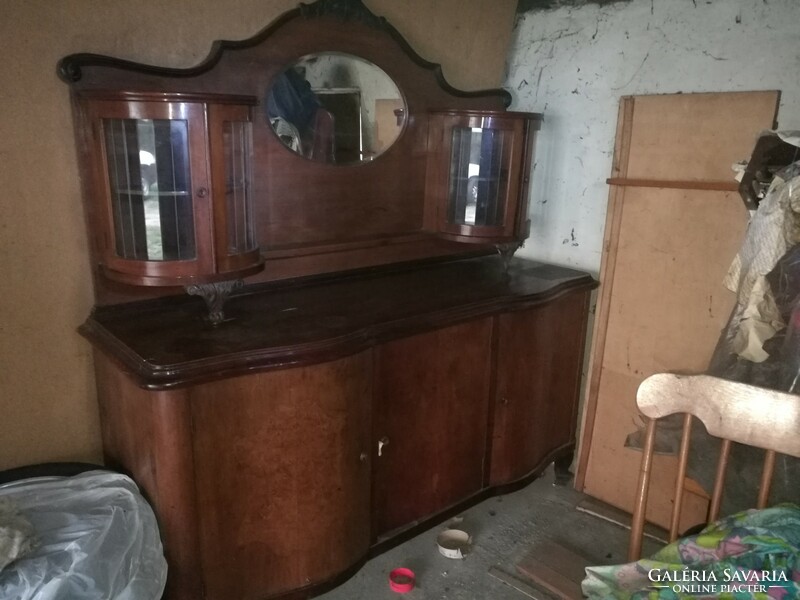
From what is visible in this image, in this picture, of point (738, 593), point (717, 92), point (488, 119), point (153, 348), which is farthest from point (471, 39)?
point (738, 593)

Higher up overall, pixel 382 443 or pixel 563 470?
pixel 382 443

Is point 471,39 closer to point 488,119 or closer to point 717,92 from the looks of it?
point 488,119

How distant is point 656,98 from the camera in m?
2.02

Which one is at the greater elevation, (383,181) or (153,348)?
(383,181)

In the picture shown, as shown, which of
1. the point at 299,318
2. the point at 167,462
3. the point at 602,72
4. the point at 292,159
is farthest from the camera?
the point at 602,72

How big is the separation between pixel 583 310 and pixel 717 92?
829 millimetres

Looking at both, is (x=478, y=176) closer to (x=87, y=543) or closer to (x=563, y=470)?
(x=563, y=470)

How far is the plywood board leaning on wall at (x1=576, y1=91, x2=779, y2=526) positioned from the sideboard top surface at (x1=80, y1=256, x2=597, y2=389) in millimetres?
203

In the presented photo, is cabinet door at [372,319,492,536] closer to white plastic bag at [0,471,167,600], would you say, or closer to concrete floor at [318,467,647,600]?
concrete floor at [318,467,647,600]

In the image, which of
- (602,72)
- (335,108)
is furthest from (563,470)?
(335,108)

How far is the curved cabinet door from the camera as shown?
4.63 feet

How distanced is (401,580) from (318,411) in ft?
2.29

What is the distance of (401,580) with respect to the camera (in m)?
1.85

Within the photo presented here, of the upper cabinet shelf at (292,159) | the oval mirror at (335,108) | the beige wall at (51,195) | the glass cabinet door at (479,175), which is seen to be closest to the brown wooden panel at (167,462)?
the beige wall at (51,195)
